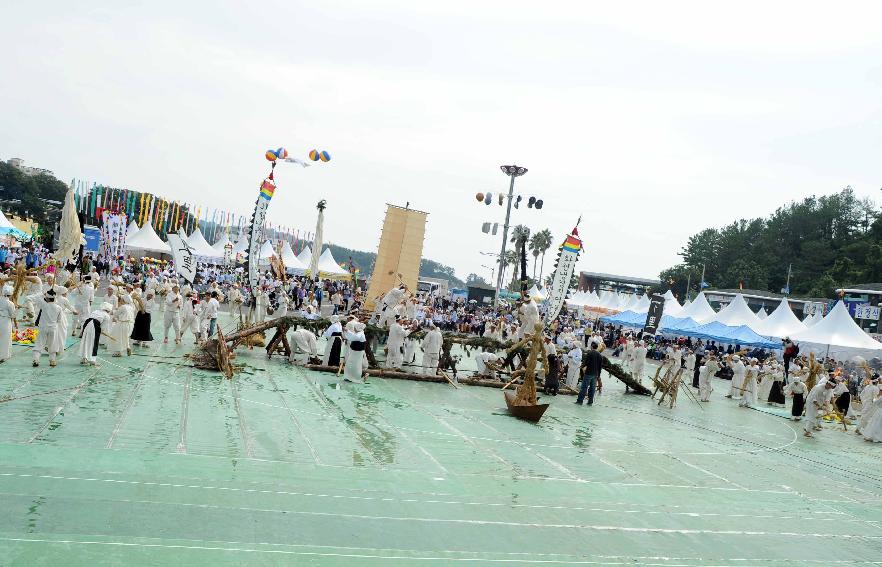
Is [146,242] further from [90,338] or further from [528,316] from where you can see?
[90,338]

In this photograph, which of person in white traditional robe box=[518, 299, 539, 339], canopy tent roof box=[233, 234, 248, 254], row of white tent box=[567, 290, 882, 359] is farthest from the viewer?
canopy tent roof box=[233, 234, 248, 254]

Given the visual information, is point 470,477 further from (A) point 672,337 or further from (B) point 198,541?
(A) point 672,337

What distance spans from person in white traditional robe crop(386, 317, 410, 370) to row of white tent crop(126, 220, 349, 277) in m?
25.9

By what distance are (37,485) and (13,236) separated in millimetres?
36899

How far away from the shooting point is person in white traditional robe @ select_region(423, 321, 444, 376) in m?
19.8

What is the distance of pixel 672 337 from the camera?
4553 centimetres

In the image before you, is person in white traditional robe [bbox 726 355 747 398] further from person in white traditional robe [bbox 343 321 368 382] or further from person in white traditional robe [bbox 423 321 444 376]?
person in white traditional robe [bbox 343 321 368 382]

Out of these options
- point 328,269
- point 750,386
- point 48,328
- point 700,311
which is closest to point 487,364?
point 750,386

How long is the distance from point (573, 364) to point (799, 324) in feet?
59.8

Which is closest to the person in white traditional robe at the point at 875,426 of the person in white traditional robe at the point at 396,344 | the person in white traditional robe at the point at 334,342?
the person in white traditional robe at the point at 396,344

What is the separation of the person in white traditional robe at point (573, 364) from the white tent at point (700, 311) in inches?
801

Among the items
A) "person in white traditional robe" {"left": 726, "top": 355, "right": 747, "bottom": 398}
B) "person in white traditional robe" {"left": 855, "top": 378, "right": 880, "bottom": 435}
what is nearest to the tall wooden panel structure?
"person in white traditional robe" {"left": 726, "top": 355, "right": 747, "bottom": 398}

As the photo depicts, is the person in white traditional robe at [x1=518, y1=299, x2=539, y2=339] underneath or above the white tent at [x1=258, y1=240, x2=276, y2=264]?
underneath

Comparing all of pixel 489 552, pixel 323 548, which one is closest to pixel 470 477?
pixel 489 552
